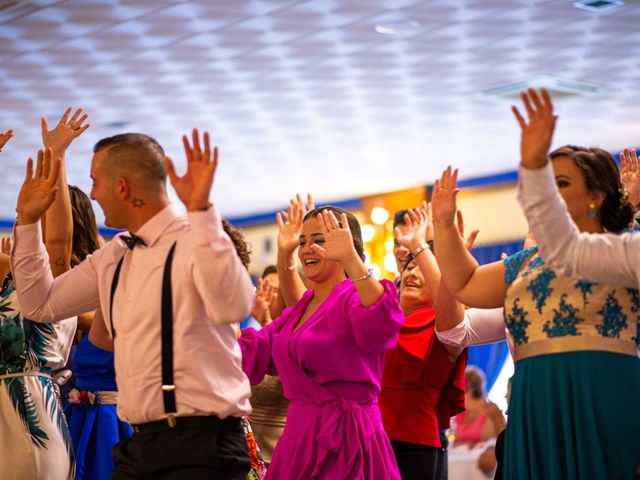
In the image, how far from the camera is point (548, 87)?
28.8ft

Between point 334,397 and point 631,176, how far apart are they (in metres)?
1.38

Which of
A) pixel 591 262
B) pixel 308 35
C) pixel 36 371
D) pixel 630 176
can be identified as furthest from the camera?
pixel 308 35

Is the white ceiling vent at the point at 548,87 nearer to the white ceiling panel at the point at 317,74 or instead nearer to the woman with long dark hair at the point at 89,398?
the white ceiling panel at the point at 317,74

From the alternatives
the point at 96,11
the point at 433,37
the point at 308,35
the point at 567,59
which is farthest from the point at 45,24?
the point at 567,59

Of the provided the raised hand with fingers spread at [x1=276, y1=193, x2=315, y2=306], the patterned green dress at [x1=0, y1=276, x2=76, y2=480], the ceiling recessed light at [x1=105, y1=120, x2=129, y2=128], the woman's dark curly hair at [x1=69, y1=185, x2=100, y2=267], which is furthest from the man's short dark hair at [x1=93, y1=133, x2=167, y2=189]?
the ceiling recessed light at [x1=105, y1=120, x2=129, y2=128]

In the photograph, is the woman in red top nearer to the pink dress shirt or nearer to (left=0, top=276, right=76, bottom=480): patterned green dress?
(left=0, top=276, right=76, bottom=480): patterned green dress

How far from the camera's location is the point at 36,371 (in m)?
3.56

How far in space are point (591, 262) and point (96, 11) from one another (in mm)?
4915

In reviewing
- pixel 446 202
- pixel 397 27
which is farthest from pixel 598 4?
pixel 446 202

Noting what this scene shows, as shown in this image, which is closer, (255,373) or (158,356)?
(158,356)

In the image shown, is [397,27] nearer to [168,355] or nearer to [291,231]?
[291,231]

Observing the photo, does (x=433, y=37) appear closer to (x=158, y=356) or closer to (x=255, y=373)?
(x=255, y=373)

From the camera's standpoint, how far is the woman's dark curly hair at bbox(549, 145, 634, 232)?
9.57ft

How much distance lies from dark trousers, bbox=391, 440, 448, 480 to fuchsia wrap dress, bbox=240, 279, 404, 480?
673 mm
